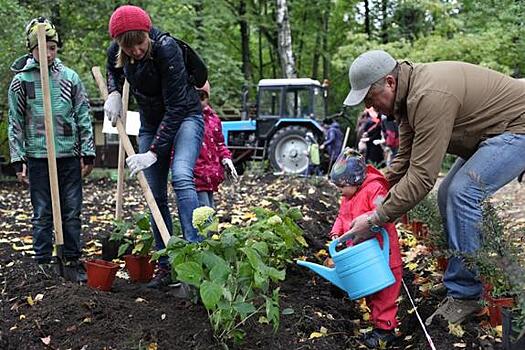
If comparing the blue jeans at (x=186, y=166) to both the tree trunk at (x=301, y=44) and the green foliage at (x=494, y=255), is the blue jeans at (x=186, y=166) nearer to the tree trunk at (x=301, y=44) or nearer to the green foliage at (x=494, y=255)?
the green foliage at (x=494, y=255)

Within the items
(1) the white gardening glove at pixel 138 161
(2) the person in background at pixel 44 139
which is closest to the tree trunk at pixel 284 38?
(2) the person in background at pixel 44 139

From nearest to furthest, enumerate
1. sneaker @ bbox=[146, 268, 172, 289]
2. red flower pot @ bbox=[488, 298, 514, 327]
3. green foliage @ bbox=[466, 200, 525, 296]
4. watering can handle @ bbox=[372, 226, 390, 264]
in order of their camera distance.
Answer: green foliage @ bbox=[466, 200, 525, 296] < red flower pot @ bbox=[488, 298, 514, 327] < watering can handle @ bbox=[372, 226, 390, 264] < sneaker @ bbox=[146, 268, 172, 289]

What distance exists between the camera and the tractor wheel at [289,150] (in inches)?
583

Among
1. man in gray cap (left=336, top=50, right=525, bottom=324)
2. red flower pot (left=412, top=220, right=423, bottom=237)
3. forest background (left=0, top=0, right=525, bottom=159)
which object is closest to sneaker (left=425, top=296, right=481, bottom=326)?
man in gray cap (left=336, top=50, right=525, bottom=324)

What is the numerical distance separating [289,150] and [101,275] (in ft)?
37.0

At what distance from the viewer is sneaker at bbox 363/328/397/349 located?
3.36 metres

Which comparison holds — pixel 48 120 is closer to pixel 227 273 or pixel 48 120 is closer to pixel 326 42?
pixel 227 273

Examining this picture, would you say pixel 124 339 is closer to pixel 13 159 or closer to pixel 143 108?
pixel 143 108

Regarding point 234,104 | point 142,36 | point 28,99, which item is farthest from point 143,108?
point 234,104

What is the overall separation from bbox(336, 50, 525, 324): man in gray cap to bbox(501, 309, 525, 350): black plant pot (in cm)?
51

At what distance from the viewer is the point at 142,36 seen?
132 inches

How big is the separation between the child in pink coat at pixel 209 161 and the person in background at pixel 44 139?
757 millimetres

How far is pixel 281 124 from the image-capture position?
15.5 metres

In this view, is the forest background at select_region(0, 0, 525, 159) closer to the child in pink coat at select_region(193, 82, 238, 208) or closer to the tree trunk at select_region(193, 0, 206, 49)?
the tree trunk at select_region(193, 0, 206, 49)
